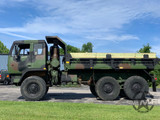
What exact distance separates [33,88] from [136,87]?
17.1 ft

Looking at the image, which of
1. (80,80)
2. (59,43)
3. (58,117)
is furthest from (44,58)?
(58,117)

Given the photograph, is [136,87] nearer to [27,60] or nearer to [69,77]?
[69,77]

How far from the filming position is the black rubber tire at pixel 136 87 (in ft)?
28.4

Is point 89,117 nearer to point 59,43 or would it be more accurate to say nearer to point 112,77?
point 112,77

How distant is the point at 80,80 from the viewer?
898 cm

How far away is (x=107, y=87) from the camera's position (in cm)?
860

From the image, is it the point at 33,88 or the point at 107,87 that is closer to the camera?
the point at 33,88

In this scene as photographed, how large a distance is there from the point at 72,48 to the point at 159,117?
83232 millimetres

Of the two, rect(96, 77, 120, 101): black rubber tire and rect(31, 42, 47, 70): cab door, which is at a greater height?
rect(31, 42, 47, 70): cab door

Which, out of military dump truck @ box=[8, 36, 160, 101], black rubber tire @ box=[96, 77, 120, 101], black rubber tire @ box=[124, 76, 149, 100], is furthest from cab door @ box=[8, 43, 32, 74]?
black rubber tire @ box=[124, 76, 149, 100]

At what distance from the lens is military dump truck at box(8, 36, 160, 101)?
8559 millimetres

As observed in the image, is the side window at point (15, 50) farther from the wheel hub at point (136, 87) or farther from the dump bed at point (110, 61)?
the wheel hub at point (136, 87)

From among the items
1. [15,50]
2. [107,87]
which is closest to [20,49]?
[15,50]

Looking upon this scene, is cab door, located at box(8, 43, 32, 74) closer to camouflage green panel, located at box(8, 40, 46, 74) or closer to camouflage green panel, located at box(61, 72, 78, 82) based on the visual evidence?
camouflage green panel, located at box(8, 40, 46, 74)
